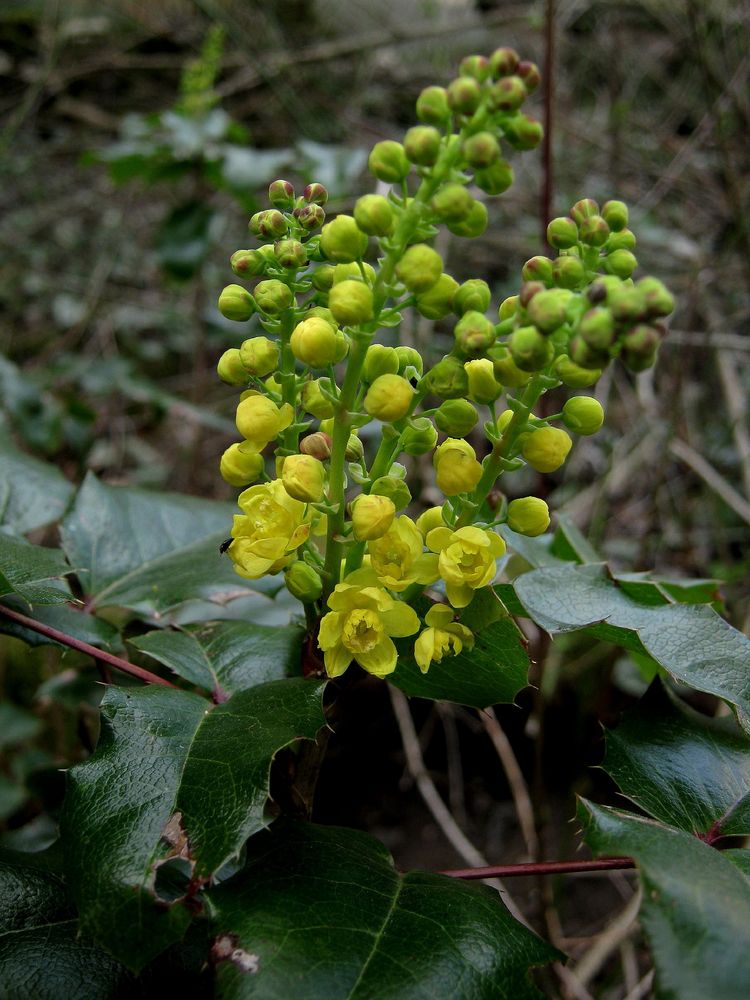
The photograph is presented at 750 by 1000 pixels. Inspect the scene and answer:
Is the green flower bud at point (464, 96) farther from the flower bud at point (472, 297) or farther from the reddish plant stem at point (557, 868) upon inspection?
the reddish plant stem at point (557, 868)

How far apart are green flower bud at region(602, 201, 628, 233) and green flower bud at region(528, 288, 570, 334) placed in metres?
0.16

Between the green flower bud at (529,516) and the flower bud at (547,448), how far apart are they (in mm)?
45

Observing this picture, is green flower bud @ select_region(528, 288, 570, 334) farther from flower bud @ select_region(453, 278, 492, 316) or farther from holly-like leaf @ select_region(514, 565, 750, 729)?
holly-like leaf @ select_region(514, 565, 750, 729)

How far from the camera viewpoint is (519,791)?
5.43 ft

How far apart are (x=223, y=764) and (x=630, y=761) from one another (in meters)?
0.41

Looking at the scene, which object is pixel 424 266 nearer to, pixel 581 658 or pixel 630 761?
pixel 630 761

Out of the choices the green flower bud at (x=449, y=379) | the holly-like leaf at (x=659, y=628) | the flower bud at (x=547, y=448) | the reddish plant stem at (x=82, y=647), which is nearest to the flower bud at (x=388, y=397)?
the green flower bud at (x=449, y=379)

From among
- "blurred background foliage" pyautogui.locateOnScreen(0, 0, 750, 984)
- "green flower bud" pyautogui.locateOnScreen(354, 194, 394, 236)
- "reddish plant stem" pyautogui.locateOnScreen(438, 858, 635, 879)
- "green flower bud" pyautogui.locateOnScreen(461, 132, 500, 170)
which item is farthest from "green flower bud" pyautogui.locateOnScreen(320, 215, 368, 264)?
"blurred background foliage" pyautogui.locateOnScreen(0, 0, 750, 984)

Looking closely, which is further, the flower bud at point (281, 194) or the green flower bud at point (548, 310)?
the flower bud at point (281, 194)

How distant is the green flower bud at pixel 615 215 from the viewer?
71 centimetres

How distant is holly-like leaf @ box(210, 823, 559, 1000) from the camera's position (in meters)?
0.60

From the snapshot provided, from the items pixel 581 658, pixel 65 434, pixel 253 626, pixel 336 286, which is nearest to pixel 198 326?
pixel 65 434

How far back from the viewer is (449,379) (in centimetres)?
70

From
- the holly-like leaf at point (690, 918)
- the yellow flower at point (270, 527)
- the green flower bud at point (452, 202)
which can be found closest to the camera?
the holly-like leaf at point (690, 918)
